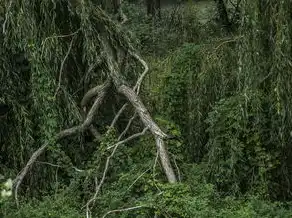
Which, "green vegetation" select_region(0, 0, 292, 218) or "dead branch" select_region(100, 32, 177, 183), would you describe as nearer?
"green vegetation" select_region(0, 0, 292, 218)

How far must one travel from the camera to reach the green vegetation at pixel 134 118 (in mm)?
5258

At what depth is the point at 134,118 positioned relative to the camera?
629cm

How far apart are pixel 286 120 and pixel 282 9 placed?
1.01 meters

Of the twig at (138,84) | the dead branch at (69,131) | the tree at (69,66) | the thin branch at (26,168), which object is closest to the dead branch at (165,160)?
the tree at (69,66)

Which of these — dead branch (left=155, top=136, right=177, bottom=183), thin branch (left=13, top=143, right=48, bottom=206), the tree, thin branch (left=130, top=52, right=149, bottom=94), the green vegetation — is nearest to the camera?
the green vegetation

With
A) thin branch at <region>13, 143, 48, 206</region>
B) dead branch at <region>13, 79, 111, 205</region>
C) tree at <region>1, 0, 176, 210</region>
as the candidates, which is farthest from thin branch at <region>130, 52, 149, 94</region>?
thin branch at <region>13, 143, 48, 206</region>

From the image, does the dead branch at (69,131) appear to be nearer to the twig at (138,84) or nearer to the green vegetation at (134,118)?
the green vegetation at (134,118)

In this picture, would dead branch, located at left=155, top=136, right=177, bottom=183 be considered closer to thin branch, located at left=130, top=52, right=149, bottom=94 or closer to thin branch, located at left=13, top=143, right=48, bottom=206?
thin branch, located at left=130, top=52, right=149, bottom=94

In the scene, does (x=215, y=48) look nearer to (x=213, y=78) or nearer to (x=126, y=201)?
(x=213, y=78)

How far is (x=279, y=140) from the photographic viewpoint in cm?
551

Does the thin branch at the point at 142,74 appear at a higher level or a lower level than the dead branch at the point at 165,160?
higher

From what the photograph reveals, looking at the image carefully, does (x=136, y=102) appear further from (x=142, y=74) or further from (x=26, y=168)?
(x=26, y=168)

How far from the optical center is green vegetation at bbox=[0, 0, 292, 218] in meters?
5.26

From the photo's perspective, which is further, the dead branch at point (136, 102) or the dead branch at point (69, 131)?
the dead branch at point (69, 131)
